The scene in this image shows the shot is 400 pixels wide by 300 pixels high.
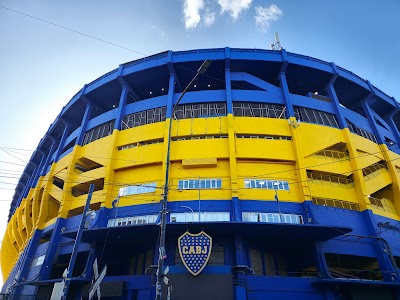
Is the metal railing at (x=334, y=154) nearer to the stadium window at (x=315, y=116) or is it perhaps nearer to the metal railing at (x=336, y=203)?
the stadium window at (x=315, y=116)

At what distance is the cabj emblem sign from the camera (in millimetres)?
18281

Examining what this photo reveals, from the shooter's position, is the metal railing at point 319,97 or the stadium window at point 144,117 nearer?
the stadium window at point 144,117

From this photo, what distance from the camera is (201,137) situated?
27266mm

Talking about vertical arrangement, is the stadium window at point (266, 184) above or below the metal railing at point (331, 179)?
below

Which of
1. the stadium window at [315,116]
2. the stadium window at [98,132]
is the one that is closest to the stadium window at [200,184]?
the stadium window at [315,116]

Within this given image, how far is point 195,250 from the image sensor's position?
18844 mm

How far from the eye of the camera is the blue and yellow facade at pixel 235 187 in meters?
20.5

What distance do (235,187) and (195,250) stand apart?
6.84m

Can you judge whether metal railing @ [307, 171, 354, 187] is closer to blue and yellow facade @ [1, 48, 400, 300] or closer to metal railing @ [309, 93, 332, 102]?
blue and yellow facade @ [1, 48, 400, 300]

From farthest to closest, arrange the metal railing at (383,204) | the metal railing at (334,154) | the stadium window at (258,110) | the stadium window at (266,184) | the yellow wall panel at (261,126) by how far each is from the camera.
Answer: the stadium window at (258,110) → the metal railing at (334,154) → the metal railing at (383,204) → the yellow wall panel at (261,126) → the stadium window at (266,184)

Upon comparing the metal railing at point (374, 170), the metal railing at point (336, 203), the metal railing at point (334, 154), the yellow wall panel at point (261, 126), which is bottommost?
the metal railing at point (336, 203)

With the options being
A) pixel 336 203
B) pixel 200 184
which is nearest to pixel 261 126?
pixel 200 184

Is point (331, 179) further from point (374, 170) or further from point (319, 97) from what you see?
point (319, 97)

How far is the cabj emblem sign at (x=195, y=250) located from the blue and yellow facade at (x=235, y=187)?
0.59m
